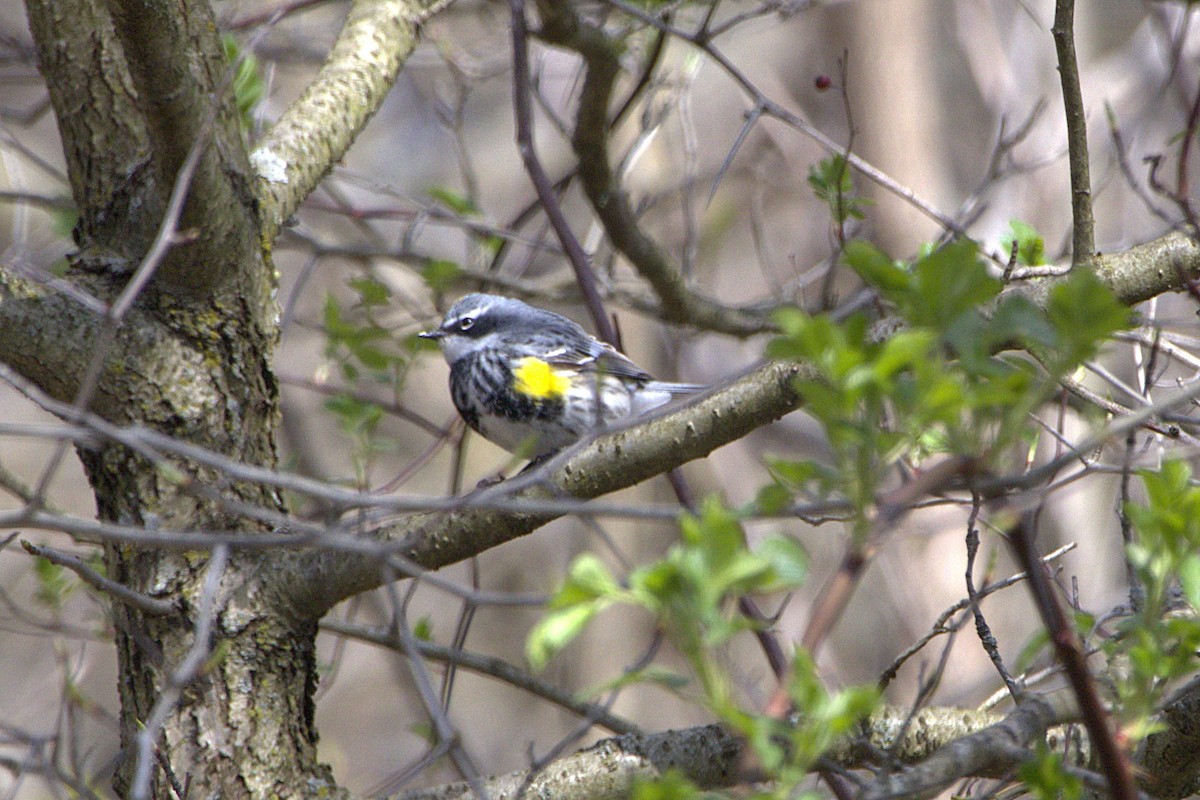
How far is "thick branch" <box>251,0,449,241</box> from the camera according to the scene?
9.46ft

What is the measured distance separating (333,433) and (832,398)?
337 inches

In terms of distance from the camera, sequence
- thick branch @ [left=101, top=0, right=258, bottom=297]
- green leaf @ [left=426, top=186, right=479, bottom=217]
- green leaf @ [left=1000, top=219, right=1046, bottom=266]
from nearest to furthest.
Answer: thick branch @ [left=101, top=0, right=258, bottom=297] → green leaf @ [left=1000, top=219, right=1046, bottom=266] → green leaf @ [left=426, top=186, right=479, bottom=217]

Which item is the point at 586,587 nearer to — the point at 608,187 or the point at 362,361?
the point at 362,361

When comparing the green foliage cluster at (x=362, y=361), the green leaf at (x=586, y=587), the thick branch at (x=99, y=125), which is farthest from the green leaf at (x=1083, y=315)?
the green foliage cluster at (x=362, y=361)

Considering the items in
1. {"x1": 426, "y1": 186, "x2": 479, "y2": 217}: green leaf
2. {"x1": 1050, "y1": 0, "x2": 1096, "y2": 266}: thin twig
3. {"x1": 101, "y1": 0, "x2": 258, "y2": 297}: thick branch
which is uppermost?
{"x1": 426, "y1": 186, "x2": 479, "y2": 217}: green leaf

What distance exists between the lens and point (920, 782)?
1358 millimetres

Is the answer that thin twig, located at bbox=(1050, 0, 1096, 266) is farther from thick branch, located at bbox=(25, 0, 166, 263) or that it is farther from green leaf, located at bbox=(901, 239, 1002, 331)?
thick branch, located at bbox=(25, 0, 166, 263)

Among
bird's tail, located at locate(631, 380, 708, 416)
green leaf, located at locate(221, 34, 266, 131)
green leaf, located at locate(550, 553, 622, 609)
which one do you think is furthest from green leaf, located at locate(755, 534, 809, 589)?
bird's tail, located at locate(631, 380, 708, 416)

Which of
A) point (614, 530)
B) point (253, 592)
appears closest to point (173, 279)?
point (253, 592)

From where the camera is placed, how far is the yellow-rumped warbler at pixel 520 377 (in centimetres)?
429

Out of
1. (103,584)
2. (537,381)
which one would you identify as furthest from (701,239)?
(103,584)

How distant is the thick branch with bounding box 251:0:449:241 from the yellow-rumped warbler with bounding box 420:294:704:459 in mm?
1165

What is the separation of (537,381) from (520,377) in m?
0.07

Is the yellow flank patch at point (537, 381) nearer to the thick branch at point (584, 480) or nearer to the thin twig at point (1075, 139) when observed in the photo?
the thick branch at point (584, 480)
